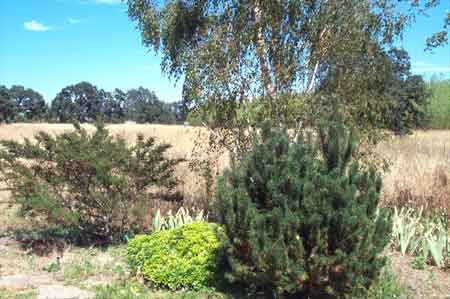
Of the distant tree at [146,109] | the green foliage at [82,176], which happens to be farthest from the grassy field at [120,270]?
the distant tree at [146,109]

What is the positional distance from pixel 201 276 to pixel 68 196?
246 centimetres

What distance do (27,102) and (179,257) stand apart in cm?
5927

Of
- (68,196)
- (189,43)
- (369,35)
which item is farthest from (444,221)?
(68,196)

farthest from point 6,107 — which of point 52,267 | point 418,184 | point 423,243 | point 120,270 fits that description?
point 423,243

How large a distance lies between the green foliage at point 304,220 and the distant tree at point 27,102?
5659 cm

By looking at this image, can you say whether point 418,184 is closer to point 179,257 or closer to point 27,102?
point 179,257

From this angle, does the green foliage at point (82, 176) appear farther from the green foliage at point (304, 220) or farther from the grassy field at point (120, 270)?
the green foliage at point (304, 220)

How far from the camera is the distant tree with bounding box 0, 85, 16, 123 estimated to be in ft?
177

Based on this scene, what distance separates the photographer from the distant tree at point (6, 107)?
53.9 metres

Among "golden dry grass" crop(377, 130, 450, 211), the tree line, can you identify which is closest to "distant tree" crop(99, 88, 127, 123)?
the tree line

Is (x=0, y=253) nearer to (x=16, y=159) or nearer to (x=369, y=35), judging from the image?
(x=16, y=159)

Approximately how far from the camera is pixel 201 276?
497 cm

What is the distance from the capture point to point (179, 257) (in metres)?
5.10

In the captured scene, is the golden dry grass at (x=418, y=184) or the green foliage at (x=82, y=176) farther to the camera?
the golden dry grass at (x=418, y=184)
